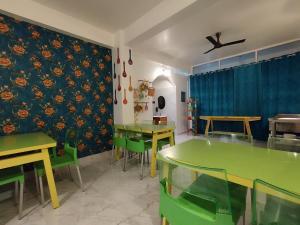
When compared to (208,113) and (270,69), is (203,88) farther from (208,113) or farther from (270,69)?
(270,69)

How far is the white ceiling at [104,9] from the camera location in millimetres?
2416

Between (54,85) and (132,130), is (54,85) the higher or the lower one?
the higher one

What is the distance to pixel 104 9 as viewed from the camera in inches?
102

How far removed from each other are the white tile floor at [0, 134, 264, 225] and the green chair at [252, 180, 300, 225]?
87 cm

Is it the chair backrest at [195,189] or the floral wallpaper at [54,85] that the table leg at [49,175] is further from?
the chair backrest at [195,189]

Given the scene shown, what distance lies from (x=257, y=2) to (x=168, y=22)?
1301 mm

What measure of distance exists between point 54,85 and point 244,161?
9.10ft

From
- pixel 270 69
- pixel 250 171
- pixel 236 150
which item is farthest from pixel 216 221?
pixel 270 69

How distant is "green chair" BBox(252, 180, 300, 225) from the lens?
0.66m

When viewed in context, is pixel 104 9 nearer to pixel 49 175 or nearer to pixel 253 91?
pixel 49 175

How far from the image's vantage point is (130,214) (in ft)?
5.36

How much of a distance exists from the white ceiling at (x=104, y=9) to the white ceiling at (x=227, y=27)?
0.46 meters

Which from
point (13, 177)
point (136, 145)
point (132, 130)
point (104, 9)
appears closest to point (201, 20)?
point (104, 9)

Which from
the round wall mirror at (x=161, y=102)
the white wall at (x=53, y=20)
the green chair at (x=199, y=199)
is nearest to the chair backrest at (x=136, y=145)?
the green chair at (x=199, y=199)
